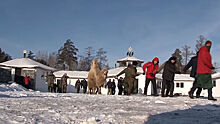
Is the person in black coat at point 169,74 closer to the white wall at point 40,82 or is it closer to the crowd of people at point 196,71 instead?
the crowd of people at point 196,71

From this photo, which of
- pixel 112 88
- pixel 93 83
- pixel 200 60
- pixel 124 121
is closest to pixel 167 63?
pixel 200 60

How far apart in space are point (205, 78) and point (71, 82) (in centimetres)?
3777

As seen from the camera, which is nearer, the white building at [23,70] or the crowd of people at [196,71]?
the crowd of people at [196,71]

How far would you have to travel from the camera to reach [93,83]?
617 inches

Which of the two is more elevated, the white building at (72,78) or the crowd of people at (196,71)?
the crowd of people at (196,71)

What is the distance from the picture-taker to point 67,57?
7588 centimetres

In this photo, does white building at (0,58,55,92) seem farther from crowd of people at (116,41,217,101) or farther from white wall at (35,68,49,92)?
crowd of people at (116,41,217,101)

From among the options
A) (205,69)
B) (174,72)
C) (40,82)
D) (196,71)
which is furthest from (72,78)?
(205,69)

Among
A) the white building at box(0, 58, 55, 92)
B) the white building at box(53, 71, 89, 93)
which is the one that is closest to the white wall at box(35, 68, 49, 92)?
the white building at box(0, 58, 55, 92)

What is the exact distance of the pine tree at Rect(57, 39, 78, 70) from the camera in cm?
7538

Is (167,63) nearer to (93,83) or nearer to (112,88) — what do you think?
(93,83)

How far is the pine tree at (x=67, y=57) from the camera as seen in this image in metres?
75.4

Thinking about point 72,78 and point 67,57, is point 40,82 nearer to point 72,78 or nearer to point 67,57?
point 72,78

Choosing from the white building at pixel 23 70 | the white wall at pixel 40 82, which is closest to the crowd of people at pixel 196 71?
the white building at pixel 23 70
